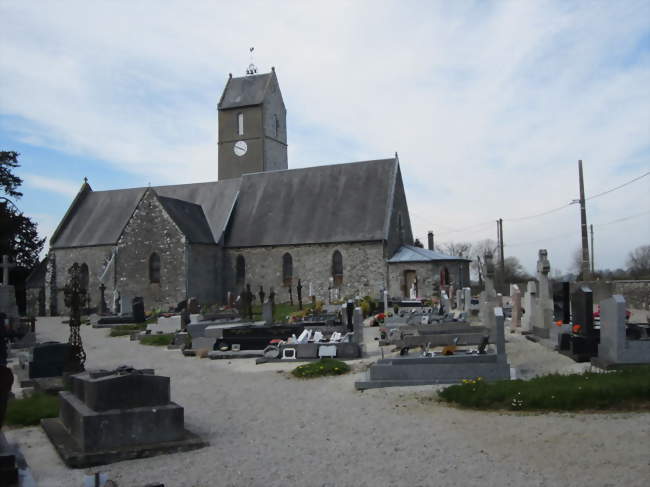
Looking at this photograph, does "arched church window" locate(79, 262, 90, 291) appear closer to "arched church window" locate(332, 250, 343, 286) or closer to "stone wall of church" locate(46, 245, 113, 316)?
"stone wall of church" locate(46, 245, 113, 316)

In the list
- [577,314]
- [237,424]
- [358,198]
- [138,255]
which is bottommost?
[237,424]

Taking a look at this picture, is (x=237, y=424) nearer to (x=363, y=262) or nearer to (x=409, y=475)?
(x=409, y=475)

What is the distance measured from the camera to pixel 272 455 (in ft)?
21.4

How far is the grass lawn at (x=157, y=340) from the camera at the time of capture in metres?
18.9

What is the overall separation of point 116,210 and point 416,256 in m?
19.8

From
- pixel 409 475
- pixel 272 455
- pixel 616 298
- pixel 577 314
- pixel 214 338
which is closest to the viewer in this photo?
pixel 409 475

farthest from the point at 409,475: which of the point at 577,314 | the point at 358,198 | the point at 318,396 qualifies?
the point at 358,198

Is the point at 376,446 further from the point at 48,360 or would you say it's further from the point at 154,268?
the point at 154,268

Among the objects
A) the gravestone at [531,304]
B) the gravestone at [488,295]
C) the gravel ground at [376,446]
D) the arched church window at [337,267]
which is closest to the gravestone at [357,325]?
the gravestone at [488,295]

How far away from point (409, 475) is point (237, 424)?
308cm

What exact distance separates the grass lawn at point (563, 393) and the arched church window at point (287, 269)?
24.7m

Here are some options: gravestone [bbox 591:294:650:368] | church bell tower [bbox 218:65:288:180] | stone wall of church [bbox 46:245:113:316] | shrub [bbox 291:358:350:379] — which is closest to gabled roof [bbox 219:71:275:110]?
church bell tower [bbox 218:65:288:180]

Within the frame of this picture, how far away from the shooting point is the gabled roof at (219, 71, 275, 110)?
46.3 meters

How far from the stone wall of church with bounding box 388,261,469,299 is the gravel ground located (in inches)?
825
